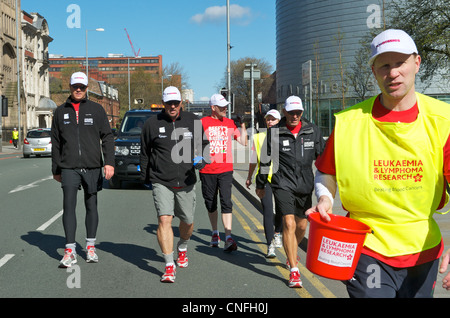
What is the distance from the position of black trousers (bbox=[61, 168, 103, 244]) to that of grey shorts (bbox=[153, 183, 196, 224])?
3.14ft

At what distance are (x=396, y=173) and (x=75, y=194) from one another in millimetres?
4468

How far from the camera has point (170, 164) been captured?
579 cm

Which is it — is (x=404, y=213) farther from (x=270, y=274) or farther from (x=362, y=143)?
(x=270, y=274)

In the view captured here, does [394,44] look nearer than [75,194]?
Yes

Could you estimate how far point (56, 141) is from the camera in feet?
21.0

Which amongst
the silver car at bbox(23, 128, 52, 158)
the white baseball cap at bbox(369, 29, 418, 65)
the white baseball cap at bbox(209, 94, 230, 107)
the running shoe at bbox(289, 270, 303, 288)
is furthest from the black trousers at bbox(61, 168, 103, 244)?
the silver car at bbox(23, 128, 52, 158)

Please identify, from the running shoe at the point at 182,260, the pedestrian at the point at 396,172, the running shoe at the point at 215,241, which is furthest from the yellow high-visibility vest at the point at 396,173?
the running shoe at the point at 215,241

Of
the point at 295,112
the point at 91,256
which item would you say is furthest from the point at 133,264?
the point at 295,112


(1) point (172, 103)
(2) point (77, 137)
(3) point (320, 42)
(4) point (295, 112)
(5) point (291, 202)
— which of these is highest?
(3) point (320, 42)

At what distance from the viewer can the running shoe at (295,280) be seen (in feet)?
17.4

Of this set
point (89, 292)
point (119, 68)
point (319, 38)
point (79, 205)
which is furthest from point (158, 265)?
point (119, 68)

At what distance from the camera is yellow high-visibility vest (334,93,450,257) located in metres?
2.59

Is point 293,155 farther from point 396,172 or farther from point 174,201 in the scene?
point 396,172

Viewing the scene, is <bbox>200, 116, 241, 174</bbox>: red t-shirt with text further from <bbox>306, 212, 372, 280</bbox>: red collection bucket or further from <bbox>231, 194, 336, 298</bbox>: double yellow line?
<bbox>306, 212, 372, 280</bbox>: red collection bucket
